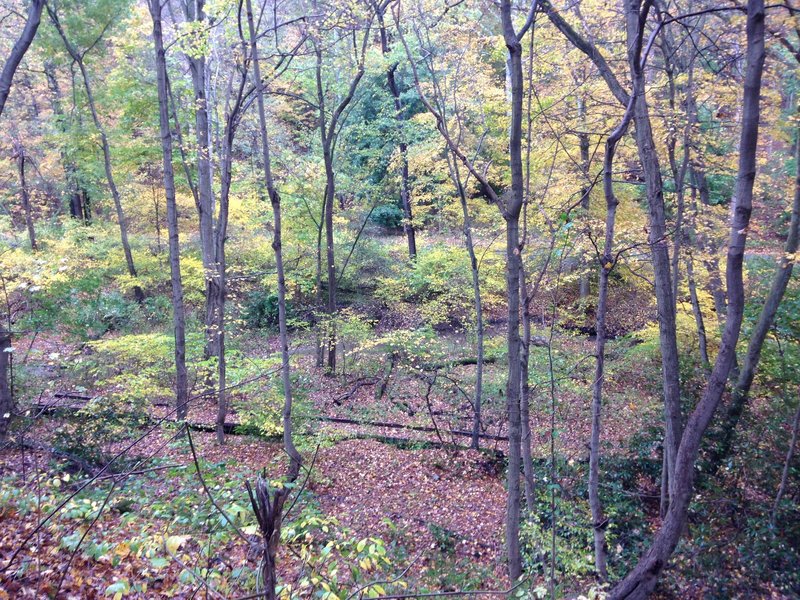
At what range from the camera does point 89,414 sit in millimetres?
7289


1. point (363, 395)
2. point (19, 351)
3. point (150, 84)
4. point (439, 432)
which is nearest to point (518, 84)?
point (439, 432)

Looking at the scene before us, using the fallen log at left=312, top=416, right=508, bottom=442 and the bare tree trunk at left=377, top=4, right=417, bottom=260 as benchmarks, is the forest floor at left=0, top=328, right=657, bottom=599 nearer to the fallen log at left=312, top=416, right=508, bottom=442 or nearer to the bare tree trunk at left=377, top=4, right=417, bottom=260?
the fallen log at left=312, top=416, right=508, bottom=442

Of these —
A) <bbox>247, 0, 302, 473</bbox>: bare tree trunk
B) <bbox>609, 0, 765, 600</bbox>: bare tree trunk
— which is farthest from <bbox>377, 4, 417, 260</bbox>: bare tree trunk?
<bbox>609, 0, 765, 600</bbox>: bare tree trunk

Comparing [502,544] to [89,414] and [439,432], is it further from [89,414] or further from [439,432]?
[89,414]

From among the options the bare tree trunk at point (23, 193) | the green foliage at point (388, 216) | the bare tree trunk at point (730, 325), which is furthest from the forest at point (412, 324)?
the green foliage at point (388, 216)

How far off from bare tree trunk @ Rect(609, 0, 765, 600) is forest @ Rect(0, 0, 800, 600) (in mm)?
24

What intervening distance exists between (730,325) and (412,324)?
44.8ft

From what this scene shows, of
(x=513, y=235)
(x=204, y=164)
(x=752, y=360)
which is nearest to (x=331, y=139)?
(x=204, y=164)

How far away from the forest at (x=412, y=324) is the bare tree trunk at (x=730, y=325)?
24mm

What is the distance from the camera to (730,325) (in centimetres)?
385

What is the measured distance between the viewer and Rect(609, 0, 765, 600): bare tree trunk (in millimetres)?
3520

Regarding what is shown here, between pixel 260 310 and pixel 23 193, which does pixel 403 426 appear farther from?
pixel 23 193

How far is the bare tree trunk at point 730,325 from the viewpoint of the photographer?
3.52 meters

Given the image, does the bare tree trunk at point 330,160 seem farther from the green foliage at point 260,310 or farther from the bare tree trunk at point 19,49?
the bare tree trunk at point 19,49
